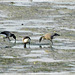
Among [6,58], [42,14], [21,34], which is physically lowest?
[42,14]

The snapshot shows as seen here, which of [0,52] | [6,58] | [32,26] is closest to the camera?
[6,58]

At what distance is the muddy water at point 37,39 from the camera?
11.3 meters

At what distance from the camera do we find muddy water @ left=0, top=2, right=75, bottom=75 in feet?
37.1

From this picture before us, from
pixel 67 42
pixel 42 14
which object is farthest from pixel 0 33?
pixel 42 14

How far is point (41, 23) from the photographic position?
19.2 meters

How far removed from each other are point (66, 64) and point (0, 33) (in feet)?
15.6

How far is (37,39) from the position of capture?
15.4 m

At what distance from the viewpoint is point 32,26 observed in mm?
18312

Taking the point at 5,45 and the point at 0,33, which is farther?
the point at 0,33

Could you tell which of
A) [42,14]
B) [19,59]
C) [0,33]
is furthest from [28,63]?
[42,14]

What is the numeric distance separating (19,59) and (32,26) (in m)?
6.26

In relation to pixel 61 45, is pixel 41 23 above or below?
below

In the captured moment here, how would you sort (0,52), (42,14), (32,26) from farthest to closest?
(42,14), (32,26), (0,52)

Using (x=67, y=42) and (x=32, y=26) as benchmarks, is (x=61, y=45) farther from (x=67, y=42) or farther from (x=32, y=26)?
(x=32, y=26)
